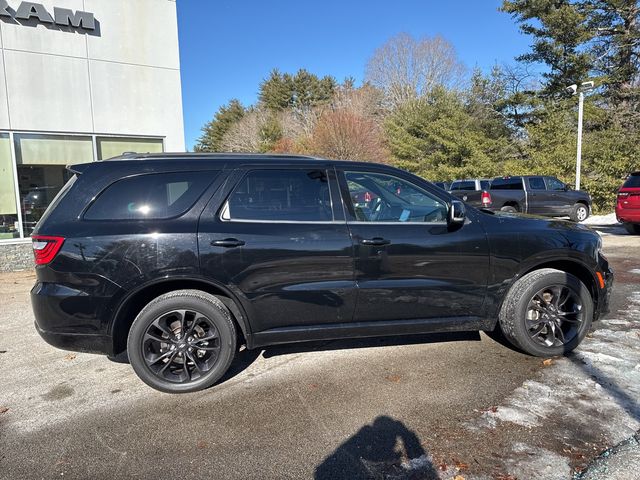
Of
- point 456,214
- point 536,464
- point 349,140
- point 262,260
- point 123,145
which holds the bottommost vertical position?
point 536,464

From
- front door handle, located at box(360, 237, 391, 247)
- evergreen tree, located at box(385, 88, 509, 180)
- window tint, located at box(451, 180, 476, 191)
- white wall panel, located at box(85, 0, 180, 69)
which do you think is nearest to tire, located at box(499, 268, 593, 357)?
front door handle, located at box(360, 237, 391, 247)

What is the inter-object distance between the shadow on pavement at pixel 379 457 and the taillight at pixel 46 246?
2.38 metres

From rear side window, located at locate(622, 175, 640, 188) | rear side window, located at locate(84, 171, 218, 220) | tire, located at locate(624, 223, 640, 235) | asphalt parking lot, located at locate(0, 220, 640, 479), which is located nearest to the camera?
asphalt parking lot, located at locate(0, 220, 640, 479)

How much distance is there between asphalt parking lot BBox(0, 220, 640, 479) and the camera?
2553mm

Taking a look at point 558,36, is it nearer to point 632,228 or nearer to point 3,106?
point 632,228

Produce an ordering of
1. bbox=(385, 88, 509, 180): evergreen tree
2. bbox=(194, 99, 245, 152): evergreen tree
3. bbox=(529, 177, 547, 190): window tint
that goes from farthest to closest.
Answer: bbox=(194, 99, 245, 152): evergreen tree < bbox=(385, 88, 509, 180): evergreen tree < bbox=(529, 177, 547, 190): window tint

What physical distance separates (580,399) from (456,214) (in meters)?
1.62

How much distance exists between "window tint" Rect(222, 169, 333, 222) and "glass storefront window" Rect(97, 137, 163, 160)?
6890mm

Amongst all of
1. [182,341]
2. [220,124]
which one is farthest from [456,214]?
[220,124]

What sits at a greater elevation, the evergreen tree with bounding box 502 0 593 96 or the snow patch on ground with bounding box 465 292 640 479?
the evergreen tree with bounding box 502 0 593 96

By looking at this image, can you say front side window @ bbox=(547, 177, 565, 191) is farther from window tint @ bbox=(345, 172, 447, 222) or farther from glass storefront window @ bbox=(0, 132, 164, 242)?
glass storefront window @ bbox=(0, 132, 164, 242)

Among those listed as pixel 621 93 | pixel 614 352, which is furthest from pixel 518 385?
pixel 621 93

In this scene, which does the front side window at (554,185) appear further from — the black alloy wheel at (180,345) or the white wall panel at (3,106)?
the white wall panel at (3,106)

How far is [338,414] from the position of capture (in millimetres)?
3078
